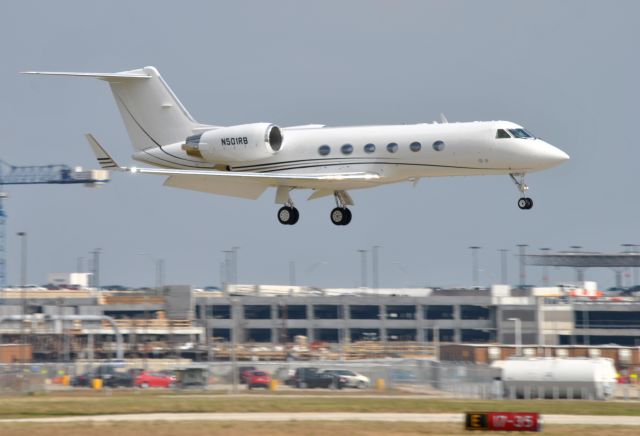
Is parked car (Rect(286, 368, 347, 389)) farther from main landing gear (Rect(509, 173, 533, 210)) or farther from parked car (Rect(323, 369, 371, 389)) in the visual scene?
main landing gear (Rect(509, 173, 533, 210))

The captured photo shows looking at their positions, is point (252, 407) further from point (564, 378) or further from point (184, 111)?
point (564, 378)

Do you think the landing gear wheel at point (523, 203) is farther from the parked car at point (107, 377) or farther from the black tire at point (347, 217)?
the parked car at point (107, 377)

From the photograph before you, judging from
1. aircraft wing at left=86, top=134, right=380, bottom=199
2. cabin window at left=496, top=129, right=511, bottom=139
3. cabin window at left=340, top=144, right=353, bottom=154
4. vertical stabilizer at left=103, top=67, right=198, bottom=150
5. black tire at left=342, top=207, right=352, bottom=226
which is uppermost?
vertical stabilizer at left=103, top=67, right=198, bottom=150

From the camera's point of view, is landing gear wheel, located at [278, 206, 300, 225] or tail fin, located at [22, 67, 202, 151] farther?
tail fin, located at [22, 67, 202, 151]

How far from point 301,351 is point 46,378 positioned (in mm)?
42043

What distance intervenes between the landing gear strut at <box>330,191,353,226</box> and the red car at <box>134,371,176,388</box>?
16.2m

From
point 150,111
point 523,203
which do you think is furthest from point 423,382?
point 150,111

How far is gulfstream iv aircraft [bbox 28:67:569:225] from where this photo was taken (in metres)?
42.6

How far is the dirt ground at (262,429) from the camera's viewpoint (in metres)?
37.1

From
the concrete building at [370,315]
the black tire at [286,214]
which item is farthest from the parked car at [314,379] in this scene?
the concrete building at [370,315]

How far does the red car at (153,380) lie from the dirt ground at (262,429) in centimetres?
1909

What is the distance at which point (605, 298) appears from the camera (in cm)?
12975

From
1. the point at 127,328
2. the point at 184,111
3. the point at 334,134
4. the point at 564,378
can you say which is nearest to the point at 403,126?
the point at 334,134

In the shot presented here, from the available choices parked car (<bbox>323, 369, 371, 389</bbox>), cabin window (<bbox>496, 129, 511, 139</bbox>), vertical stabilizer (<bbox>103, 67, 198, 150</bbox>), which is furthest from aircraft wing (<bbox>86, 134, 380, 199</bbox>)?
parked car (<bbox>323, 369, 371, 389</bbox>)
